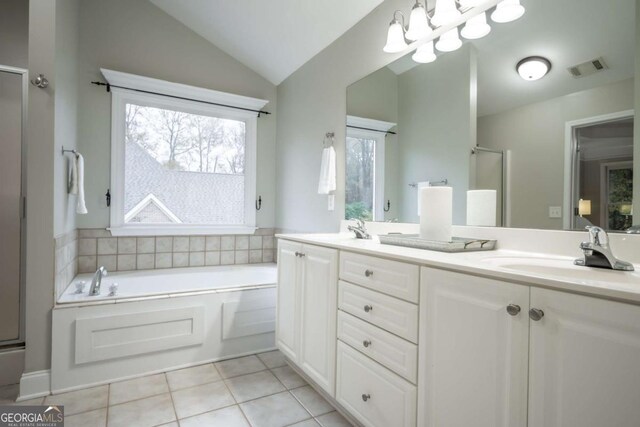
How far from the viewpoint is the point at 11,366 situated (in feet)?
6.46

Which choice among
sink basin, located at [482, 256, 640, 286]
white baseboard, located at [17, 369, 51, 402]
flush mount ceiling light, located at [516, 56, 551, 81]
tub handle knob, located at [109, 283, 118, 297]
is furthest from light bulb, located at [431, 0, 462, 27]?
white baseboard, located at [17, 369, 51, 402]

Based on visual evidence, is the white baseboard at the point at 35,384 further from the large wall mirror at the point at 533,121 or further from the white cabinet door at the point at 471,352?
the large wall mirror at the point at 533,121

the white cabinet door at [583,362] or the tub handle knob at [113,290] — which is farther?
the tub handle knob at [113,290]

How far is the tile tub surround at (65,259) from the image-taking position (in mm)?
1946

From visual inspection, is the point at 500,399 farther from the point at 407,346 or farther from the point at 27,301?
the point at 27,301

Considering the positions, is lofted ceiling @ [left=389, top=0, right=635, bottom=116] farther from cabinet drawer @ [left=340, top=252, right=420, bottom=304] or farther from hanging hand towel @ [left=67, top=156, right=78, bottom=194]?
hanging hand towel @ [left=67, top=156, right=78, bottom=194]

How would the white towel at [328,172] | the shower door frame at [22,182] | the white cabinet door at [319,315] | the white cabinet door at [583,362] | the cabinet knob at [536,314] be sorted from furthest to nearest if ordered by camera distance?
the white towel at [328,172] → the shower door frame at [22,182] → the white cabinet door at [319,315] → the cabinet knob at [536,314] → the white cabinet door at [583,362]

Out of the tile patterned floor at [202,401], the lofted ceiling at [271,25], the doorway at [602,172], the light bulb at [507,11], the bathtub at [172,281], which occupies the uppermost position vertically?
the lofted ceiling at [271,25]

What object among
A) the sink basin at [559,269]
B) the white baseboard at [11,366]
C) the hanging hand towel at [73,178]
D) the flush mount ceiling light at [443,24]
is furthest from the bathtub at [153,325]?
the flush mount ceiling light at [443,24]

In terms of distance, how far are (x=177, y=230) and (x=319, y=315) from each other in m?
1.88

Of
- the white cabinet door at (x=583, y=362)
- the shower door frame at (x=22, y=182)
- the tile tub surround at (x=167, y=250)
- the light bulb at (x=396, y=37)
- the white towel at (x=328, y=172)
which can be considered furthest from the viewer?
the tile tub surround at (x=167, y=250)

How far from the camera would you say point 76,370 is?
6.34 feet
